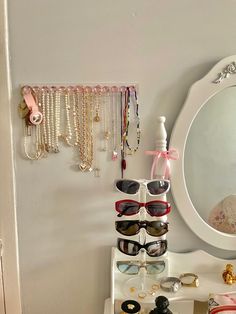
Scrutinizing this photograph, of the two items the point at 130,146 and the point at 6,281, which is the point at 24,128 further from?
the point at 6,281

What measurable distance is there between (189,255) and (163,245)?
0.14 metres

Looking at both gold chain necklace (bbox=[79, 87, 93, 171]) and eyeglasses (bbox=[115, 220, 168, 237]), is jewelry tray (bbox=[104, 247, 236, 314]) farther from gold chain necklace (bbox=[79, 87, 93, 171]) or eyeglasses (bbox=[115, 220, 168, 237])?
gold chain necklace (bbox=[79, 87, 93, 171])

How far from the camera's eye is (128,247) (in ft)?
3.54

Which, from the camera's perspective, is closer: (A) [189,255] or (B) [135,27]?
(B) [135,27]

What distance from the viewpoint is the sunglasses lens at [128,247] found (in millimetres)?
1076

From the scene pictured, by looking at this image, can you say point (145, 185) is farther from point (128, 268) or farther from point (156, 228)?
point (128, 268)

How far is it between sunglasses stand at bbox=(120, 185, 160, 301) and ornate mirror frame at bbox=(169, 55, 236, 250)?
111mm

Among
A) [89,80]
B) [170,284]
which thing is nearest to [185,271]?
[170,284]

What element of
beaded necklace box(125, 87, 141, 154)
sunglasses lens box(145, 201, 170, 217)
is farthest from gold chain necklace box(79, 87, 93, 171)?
sunglasses lens box(145, 201, 170, 217)

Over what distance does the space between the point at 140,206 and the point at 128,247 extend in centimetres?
12

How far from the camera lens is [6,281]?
3.84ft

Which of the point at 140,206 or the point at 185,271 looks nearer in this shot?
the point at 140,206

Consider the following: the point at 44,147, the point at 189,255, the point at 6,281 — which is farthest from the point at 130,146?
the point at 6,281

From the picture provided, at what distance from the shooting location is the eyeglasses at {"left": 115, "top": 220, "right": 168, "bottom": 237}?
42.2 inches
